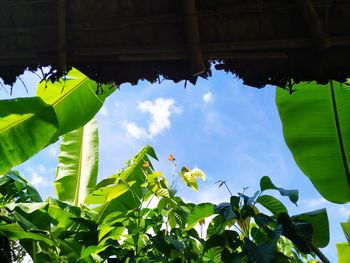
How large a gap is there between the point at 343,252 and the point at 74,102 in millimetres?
1698

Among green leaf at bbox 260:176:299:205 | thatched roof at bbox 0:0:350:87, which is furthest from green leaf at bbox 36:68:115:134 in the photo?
thatched roof at bbox 0:0:350:87

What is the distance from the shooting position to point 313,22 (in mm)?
990

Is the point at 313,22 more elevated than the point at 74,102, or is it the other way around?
the point at 313,22

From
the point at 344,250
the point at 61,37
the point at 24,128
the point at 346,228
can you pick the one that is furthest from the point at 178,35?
the point at 344,250

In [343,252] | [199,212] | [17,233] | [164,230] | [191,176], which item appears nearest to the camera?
[17,233]

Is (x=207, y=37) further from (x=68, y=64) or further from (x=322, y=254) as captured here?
(x=322, y=254)

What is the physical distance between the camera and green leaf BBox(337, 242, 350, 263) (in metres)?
2.07

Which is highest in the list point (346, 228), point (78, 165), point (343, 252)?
point (78, 165)

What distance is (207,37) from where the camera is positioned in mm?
1051

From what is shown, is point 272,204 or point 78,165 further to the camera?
point 78,165

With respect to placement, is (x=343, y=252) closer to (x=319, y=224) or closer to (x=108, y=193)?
(x=319, y=224)

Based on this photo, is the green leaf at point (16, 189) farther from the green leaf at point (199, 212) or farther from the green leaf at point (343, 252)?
the green leaf at point (343, 252)

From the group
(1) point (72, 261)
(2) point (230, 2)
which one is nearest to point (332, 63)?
(2) point (230, 2)

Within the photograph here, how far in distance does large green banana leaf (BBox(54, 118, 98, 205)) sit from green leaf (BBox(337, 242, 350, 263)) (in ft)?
5.22
